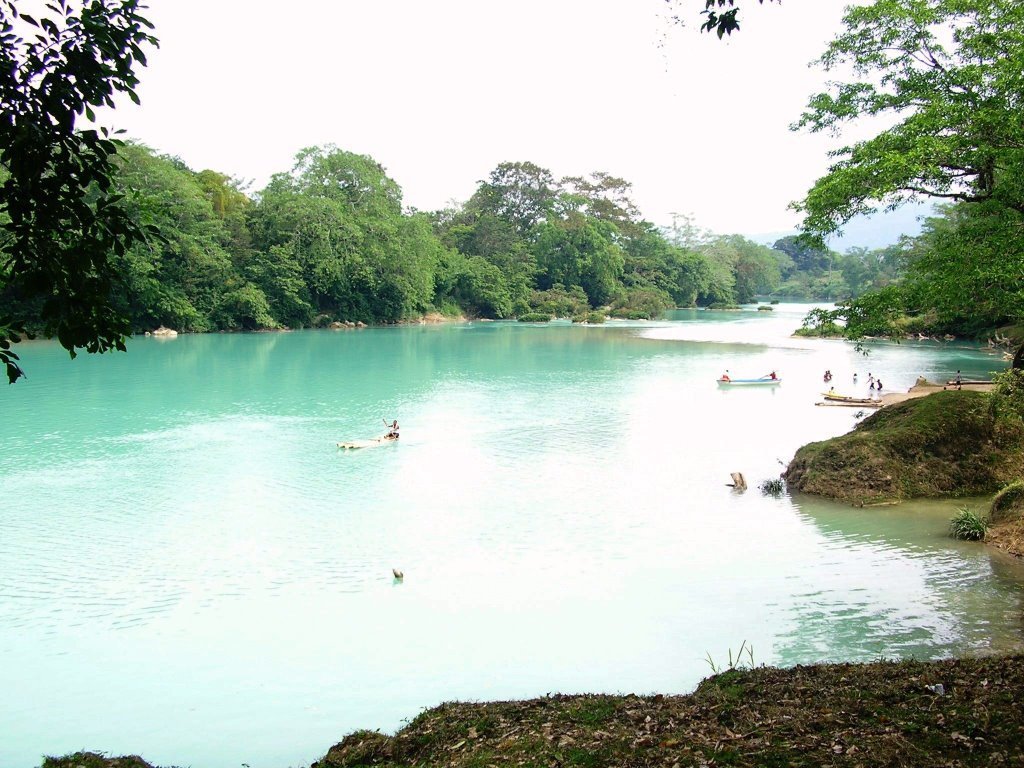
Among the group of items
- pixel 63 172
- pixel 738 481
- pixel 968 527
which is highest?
pixel 63 172

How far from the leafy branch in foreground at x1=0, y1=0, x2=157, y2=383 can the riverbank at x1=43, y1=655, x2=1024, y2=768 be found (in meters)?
2.83

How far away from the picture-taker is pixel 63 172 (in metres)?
3.35

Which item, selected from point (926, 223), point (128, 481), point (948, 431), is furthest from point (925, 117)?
point (926, 223)

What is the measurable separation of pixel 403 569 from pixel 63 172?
28.1 ft

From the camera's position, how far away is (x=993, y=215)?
1172 cm

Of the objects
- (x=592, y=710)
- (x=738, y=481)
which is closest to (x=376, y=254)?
(x=738, y=481)

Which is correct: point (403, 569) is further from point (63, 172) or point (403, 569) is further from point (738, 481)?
point (63, 172)

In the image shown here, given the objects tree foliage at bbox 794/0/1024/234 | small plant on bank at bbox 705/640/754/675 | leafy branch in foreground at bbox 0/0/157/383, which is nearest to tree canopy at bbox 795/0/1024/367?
tree foliage at bbox 794/0/1024/234

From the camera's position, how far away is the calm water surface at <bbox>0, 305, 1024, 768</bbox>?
7.55 meters

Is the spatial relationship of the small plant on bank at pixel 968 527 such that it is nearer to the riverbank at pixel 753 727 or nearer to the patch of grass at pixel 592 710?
the riverbank at pixel 753 727

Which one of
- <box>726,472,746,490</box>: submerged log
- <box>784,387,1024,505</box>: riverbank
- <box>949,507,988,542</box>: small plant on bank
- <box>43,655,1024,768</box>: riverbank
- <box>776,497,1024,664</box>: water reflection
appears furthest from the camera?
<box>726,472,746,490</box>: submerged log

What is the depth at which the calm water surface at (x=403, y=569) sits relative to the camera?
7.55 metres

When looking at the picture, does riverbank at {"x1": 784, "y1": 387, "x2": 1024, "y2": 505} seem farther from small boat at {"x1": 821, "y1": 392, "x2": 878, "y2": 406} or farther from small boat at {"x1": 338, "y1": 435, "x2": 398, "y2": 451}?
small boat at {"x1": 821, "y1": 392, "x2": 878, "y2": 406}

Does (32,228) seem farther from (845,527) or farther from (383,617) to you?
(845,527)
